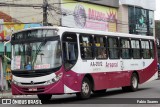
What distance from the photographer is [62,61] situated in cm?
1509

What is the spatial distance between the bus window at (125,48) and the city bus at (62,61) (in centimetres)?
66

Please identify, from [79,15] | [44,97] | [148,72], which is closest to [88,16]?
[79,15]

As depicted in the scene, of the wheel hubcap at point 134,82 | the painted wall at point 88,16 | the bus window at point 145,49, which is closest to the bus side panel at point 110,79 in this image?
the wheel hubcap at point 134,82

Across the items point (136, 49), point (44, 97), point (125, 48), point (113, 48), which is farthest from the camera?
point (136, 49)

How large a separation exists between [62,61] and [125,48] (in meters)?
5.66

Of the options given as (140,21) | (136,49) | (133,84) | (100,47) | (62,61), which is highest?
(140,21)

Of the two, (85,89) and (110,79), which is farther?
(110,79)

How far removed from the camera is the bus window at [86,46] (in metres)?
16.5

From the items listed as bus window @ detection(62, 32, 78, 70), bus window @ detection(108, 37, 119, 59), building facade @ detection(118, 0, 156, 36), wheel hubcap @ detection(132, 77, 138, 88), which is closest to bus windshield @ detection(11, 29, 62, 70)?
bus window @ detection(62, 32, 78, 70)

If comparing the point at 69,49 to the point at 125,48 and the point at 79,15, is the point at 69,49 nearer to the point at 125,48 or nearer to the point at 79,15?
the point at 125,48

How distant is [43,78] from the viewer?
1504 cm

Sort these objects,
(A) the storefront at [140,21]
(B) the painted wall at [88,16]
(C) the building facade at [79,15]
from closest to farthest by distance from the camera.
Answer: (C) the building facade at [79,15] < (B) the painted wall at [88,16] < (A) the storefront at [140,21]

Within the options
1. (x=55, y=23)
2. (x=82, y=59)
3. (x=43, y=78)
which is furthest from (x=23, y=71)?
(x=55, y=23)

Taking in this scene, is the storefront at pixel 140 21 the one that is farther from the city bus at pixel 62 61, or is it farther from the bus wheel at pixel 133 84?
the city bus at pixel 62 61
